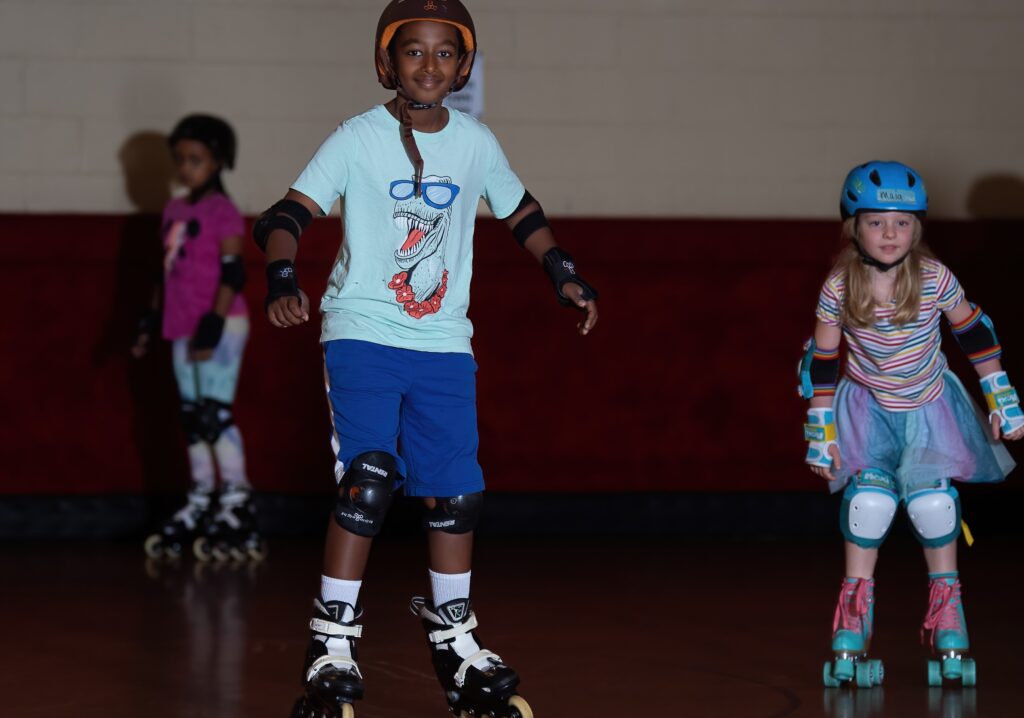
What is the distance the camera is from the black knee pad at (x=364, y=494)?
3.23m

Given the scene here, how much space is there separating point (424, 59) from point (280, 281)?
23.0 inches

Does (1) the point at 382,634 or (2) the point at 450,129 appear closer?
(2) the point at 450,129

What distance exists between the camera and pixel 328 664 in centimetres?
317

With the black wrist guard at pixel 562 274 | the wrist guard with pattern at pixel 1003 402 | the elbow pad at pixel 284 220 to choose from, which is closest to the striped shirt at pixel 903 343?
the wrist guard with pattern at pixel 1003 402

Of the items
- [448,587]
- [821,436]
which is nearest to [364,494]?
[448,587]

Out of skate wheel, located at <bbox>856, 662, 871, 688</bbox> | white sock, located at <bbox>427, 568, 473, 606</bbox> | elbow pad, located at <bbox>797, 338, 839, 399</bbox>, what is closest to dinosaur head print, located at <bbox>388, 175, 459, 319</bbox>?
white sock, located at <bbox>427, 568, 473, 606</bbox>

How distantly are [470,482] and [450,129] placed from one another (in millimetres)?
781

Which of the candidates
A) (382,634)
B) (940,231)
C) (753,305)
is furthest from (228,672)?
(940,231)

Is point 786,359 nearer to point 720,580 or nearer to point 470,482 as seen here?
point 720,580

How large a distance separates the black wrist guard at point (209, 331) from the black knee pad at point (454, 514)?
2.49 meters

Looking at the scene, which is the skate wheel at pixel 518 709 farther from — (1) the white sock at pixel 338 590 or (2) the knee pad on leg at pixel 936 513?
(2) the knee pad on leg at pixel 936 513

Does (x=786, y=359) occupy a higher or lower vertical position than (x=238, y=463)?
higher

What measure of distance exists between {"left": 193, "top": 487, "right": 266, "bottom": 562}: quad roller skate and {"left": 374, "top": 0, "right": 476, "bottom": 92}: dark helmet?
9.32ft

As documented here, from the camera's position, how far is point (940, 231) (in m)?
6.45
